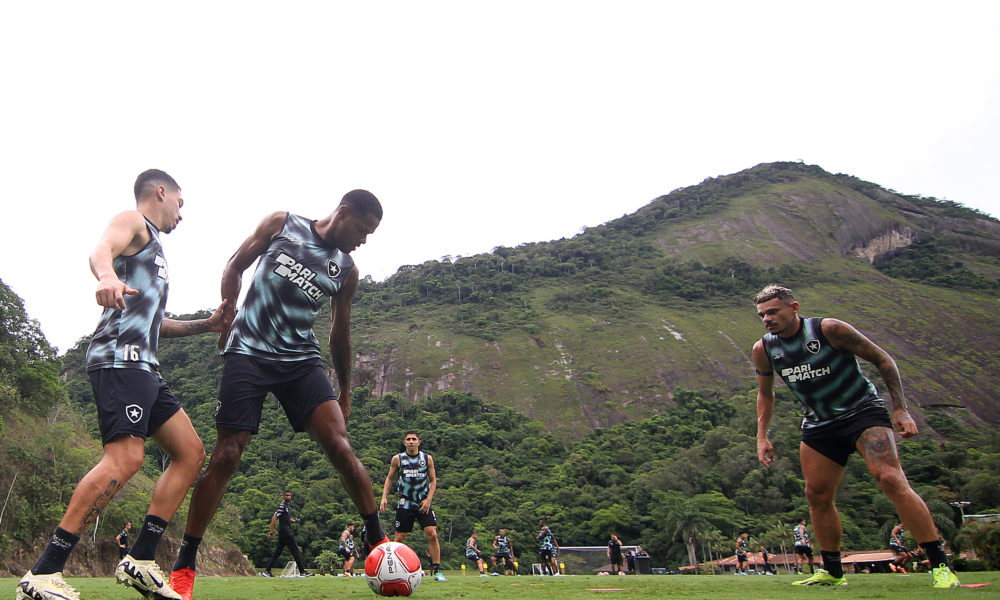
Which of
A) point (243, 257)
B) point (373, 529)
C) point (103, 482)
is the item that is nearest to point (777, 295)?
point (373, 529)

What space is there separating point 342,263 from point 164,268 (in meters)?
1.14

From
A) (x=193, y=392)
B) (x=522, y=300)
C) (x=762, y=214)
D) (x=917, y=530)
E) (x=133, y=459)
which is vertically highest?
(x=762, y=214)

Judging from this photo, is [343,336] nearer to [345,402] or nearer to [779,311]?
[345,402]

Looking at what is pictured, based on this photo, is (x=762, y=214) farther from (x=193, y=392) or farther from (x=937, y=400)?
(x=193, y=392)

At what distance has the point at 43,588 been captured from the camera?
11.4 feet

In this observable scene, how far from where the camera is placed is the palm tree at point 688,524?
63844mm

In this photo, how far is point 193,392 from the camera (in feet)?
319

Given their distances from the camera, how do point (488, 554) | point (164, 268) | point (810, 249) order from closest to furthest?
1. point (164, 268)
2. point (488, 554)
3. point (810, 249)

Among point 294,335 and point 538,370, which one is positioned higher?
point 538,370

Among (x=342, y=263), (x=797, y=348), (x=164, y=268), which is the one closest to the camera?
(x=164, y=268)

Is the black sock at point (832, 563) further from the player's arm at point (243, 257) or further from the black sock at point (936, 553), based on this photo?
the player's arm at point (243, 257)

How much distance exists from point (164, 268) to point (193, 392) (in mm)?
102144

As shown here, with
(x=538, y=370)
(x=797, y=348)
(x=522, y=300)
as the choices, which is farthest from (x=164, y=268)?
(x=522, y=300)

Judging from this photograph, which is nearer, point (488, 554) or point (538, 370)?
point (488, 554)
